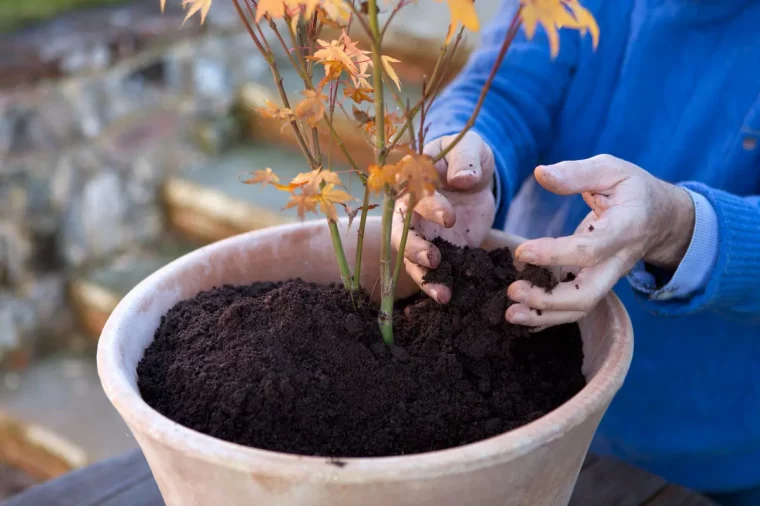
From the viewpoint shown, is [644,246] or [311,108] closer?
[311,108]

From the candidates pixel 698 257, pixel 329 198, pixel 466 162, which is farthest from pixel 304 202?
pixel 698 257

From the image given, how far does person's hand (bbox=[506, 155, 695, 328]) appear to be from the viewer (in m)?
0.70

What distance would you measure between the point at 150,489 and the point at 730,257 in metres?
0.83

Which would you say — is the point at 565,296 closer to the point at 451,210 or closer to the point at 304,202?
the point at 451,210

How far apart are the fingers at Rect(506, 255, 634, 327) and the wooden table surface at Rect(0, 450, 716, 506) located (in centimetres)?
37

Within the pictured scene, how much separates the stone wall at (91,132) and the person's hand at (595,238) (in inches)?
84.2

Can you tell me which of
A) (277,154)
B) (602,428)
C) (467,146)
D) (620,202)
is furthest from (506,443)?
(277,154)

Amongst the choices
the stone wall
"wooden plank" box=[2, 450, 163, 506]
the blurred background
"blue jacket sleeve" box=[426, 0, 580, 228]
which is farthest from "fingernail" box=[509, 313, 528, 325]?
the stone wall

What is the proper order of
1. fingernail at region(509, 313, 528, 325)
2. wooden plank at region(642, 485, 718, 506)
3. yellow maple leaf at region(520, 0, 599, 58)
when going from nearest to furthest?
yellow maple leaf at region(520, 0, 599, 58)
fingernail at region(509, 313, 528, 325)
wooden plank at region(642, 485, 718, 506)

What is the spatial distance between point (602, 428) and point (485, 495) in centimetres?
68

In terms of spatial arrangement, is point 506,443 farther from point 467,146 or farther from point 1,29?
point 1,29

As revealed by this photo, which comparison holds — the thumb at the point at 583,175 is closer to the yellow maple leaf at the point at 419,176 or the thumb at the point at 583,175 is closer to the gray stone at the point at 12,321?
the yellow maple leaf at the point at 419,176

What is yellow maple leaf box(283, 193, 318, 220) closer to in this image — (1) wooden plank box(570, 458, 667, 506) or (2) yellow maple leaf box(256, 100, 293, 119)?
(2) yellow maple leaf box(256, 100, 293, 119)

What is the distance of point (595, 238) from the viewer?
27.7 inches
